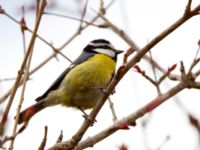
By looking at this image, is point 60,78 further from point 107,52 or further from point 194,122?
point 194,122

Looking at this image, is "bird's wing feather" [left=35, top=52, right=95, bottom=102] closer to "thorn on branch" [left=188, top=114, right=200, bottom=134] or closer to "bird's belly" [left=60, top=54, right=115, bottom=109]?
"bird's belly" [left=60, top=54, right=115, bottom=109]

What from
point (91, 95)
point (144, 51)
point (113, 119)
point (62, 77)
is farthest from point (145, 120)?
point (62, 77)

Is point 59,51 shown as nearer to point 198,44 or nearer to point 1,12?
point 1,12

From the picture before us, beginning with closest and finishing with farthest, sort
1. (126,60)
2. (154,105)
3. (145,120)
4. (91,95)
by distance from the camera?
1. (154,105)
2. (126,60)
3. (145,120)
4. (91,95)

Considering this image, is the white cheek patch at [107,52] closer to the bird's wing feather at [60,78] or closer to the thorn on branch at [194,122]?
the bird's wing feather at [60,78]

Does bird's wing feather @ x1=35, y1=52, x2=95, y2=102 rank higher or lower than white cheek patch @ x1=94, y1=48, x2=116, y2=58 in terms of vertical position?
lower

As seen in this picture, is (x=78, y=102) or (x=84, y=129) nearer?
(x=84, y=129)

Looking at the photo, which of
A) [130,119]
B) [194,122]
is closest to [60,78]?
[130,119]

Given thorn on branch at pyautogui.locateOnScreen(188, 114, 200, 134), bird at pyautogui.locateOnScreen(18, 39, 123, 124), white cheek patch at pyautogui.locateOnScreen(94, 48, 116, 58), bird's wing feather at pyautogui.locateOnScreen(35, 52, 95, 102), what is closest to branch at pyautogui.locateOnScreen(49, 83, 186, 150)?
thorn on branch at pyautogui.locateOnScreen(188, 114, 200, 134)

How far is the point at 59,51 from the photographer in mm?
3541

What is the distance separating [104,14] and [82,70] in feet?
3.61

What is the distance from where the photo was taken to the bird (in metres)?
4.59

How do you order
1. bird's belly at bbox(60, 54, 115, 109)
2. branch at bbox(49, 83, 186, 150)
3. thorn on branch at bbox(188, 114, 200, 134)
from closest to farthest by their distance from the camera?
thorn on branch at bbox(188, 114, 200, 134), branch at bbox(49, 83, 186, 150), bird's belly at bbox(60, 54, 115, 109)

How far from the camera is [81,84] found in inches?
182
